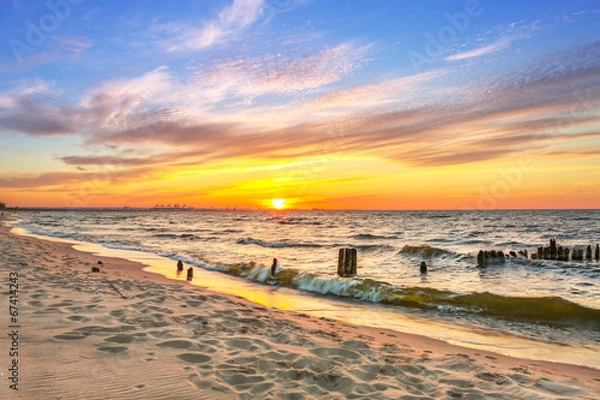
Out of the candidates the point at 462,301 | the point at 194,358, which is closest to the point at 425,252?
the point at 462,301

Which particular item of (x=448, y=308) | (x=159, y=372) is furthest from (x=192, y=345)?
(x=448, y=308)

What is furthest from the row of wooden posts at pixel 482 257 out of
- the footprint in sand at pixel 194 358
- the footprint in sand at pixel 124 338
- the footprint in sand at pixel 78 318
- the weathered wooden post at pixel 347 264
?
the footprint in sand at pixel 194 358

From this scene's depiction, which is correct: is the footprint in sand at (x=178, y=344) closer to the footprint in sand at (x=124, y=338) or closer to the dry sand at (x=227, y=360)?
the dry sand at (x=227, y=360)

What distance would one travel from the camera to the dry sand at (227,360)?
4484 millimetres

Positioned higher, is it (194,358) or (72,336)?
(72,336)

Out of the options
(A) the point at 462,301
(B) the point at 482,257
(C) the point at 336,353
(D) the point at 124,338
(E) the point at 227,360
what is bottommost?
(A) the point at 462,301

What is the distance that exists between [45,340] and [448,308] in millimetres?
11275

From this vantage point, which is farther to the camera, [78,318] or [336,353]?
[78,318]

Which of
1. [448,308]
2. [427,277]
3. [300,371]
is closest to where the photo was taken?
[300,371]

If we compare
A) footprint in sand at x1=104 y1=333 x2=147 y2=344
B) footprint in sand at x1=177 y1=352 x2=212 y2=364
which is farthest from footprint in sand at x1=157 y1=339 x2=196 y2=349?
footprint in sand at x1=104 y1=333 x2=147 y2=344

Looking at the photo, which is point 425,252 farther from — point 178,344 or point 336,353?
point 178,344

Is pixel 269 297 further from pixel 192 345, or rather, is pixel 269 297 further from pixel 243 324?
pixel 192 345

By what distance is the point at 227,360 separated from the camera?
5500 millimetres

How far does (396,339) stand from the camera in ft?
27.8
